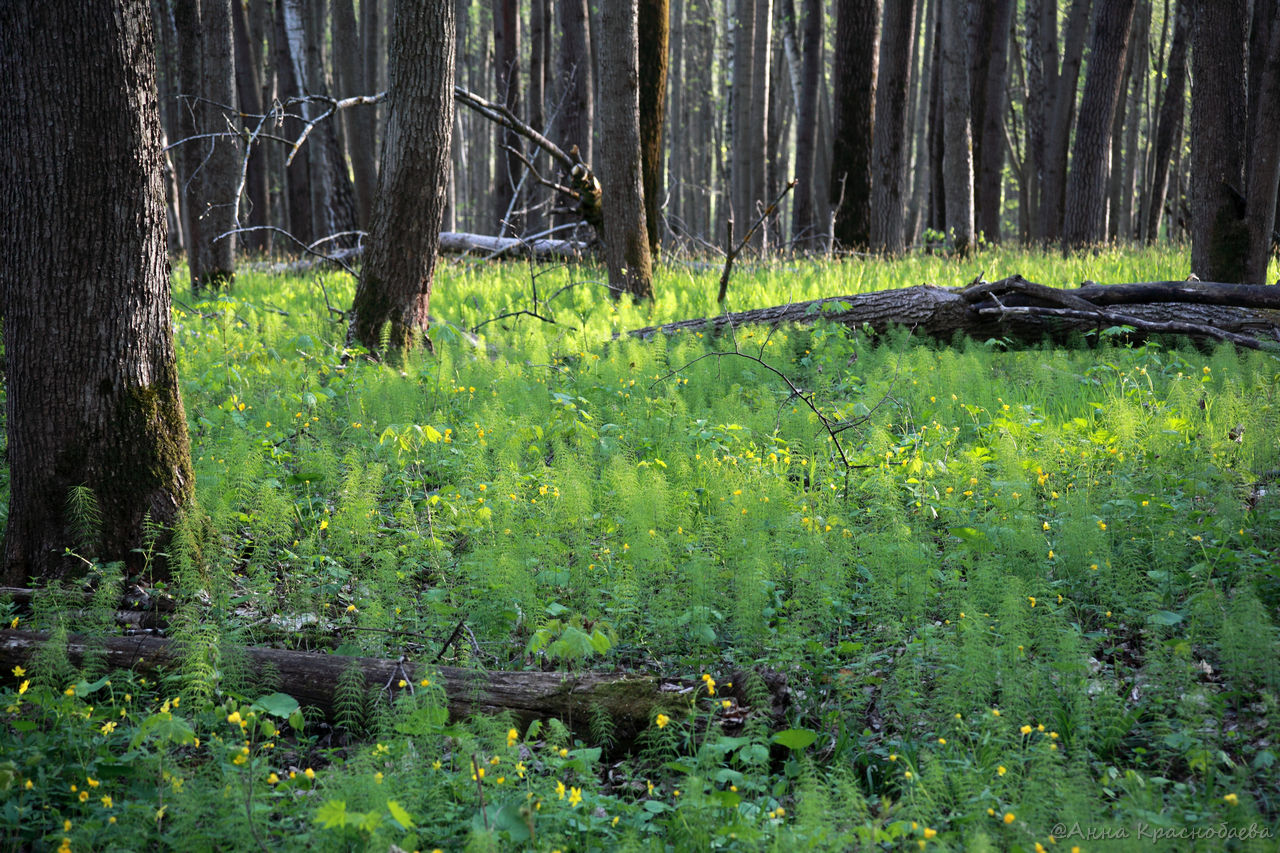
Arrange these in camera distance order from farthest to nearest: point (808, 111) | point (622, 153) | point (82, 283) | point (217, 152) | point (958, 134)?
point (808, 111) < point (958, 134) < point (217, 152) < point (622, 153) < point (82, 283)

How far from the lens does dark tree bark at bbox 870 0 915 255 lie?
44.9ft

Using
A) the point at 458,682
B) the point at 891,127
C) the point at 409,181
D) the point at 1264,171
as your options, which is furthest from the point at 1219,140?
the point at 458,682

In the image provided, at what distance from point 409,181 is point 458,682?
4.98 metres

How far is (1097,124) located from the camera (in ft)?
45.8

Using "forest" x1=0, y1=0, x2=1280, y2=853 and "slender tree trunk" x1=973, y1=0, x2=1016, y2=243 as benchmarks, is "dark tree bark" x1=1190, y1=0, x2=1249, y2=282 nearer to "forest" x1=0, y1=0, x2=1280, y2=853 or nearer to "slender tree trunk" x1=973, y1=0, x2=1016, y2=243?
"forest" x1=0, y1=0, x2=1280, y2=853

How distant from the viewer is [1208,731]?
8.01ft

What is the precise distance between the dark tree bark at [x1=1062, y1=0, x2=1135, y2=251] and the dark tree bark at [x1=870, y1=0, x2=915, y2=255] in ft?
9.33

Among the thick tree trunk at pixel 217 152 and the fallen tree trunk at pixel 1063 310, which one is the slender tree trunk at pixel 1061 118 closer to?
the fallen tree trunk at pixel 1063 310

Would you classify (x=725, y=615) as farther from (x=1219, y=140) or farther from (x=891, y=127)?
(x=891, y=127)

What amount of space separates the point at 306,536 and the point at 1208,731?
12.2 feet

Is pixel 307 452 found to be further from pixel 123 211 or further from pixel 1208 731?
pixel 1208 731

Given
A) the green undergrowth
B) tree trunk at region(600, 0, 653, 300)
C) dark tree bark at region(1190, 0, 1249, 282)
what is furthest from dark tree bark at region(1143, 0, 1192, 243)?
the green undergrowth

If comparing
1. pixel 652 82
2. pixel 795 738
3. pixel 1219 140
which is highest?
pixel 652 82

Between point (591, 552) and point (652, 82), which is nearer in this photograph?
point (591, 552)
